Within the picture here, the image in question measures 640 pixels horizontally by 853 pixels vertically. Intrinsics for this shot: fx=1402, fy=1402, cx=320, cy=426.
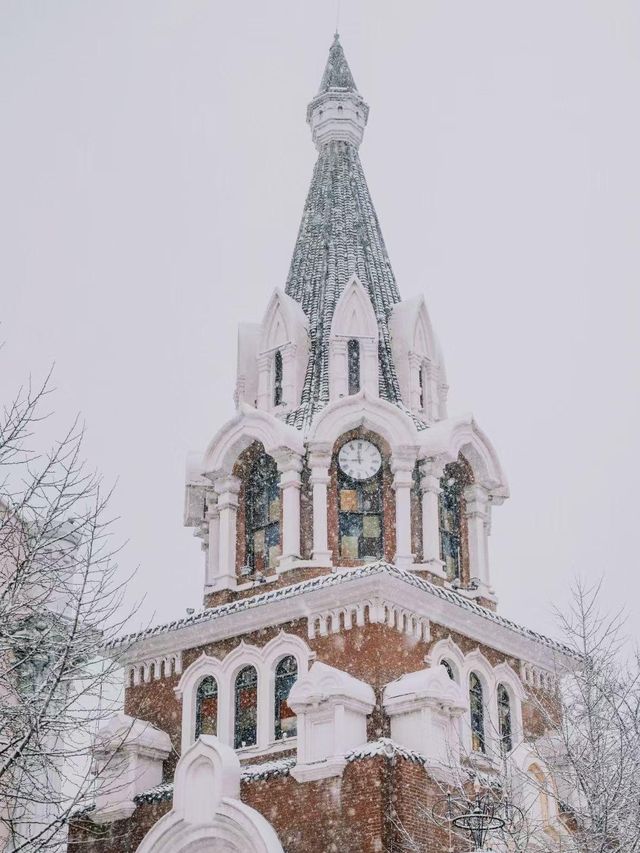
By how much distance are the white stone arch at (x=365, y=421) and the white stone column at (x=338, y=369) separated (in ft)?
2.58

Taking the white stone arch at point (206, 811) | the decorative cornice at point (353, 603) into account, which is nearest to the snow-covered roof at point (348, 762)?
the white stone arch at point (206, 811)

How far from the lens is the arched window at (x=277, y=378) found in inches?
1089

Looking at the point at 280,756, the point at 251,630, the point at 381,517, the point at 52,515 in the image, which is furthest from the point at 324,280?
the point at 52,515

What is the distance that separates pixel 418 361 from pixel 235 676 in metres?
7.44

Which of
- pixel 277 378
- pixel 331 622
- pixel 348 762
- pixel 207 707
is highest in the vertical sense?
pixel 277 378

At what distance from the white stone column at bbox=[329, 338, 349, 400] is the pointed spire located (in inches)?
280

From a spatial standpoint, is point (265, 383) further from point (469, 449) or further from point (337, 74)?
point (337, 74)

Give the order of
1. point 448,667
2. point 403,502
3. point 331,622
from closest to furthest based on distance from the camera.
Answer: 1. point 331,622
2. point 448,667
3. point 403,502

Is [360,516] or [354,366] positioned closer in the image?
[360,516]

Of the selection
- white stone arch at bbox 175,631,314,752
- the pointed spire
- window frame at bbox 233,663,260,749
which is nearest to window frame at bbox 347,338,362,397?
white stone arch at bbox 175,631,314,752

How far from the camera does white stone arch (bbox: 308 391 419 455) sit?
25594mm

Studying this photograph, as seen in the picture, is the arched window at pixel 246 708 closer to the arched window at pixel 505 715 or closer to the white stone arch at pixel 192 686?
the white stone arch at pixel 192 686

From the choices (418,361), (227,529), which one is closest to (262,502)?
(227,529)

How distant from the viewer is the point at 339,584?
76.2ft
